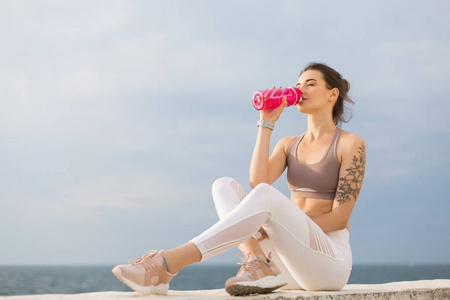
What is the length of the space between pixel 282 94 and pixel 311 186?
2.62 ft

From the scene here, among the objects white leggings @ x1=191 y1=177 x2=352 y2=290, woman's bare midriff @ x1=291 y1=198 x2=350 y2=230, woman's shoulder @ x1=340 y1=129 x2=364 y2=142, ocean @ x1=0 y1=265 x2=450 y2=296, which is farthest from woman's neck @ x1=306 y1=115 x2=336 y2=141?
ocean @ x1=0 y1=265 x2=450 y2=296

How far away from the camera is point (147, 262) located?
9.82ft

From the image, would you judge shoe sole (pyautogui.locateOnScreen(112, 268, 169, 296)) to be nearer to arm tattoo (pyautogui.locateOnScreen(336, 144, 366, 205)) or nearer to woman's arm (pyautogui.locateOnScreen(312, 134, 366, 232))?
woman's arm (pyautogui.locateOnScreen(312, 134, 366, 232))

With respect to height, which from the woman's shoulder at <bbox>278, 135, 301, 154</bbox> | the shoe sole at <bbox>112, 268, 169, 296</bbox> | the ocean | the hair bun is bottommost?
the ocean

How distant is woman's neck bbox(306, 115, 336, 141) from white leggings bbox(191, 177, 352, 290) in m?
0.88

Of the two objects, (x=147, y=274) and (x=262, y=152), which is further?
(x=262, y=152)

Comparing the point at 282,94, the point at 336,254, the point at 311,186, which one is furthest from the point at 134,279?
Result: the point at 282,94

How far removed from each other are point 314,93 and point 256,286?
1.82 meters

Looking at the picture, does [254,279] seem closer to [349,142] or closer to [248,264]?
[248,264]

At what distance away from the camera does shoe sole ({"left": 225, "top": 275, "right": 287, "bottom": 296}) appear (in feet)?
10.0

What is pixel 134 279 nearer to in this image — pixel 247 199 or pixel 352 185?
pixel 247 199

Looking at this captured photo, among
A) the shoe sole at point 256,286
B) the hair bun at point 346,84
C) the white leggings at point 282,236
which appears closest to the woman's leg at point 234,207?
the white leggings at point 282,236

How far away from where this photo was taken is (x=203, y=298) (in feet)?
9.53

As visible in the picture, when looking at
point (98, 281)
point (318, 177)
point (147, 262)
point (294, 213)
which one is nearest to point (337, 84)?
point (318, 177)
